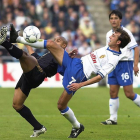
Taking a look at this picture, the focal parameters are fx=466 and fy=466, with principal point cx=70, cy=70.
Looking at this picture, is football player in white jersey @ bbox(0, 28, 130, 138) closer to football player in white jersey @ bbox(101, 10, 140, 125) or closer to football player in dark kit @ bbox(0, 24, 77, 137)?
football player in dark kit @ bbox(0, 24, 77, 137)

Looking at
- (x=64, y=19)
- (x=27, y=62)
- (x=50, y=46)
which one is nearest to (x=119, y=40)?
(x=50, y=46)

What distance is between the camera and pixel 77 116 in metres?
11.1

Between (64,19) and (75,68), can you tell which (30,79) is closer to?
(75,68)

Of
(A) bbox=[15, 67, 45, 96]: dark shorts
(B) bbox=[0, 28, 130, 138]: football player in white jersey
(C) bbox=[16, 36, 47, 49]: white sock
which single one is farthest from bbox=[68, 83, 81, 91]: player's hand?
(C) bbox=[16, 36, 47, 49]: white sock

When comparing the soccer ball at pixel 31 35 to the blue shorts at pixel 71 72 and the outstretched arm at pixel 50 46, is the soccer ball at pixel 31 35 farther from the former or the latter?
the blue shorts at pixel 71 72

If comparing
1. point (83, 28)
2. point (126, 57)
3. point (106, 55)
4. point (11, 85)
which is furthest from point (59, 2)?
point (106, 55)

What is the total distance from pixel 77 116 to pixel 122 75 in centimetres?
174

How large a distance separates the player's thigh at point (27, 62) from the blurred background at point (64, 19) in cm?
1103

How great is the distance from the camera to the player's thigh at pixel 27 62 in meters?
7.96

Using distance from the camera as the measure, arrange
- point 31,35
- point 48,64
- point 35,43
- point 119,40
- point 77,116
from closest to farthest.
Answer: point 31,35
point 35,43
point 48,64
point 119,40
point 77,116

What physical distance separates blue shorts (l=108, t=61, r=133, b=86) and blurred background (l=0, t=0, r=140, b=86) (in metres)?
9.47

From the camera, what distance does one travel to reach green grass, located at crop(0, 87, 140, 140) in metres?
8.48

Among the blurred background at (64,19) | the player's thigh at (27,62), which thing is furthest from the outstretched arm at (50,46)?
the blurred background at (64,19)

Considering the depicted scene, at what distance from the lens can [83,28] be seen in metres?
22.5
